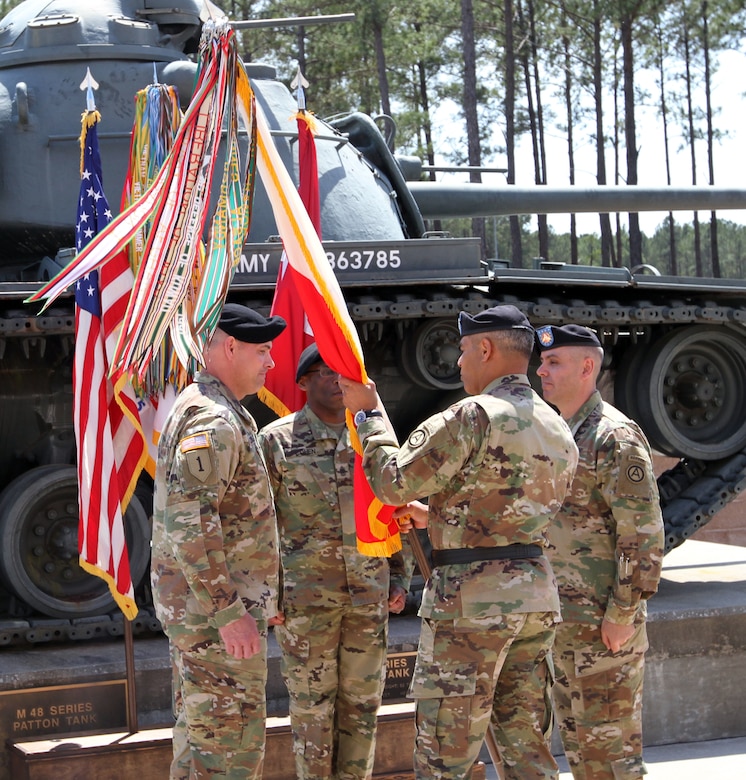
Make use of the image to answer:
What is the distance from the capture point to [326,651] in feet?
17.4

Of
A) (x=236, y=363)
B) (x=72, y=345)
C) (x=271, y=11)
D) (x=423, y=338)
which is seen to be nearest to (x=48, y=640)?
(x=72, y=345)

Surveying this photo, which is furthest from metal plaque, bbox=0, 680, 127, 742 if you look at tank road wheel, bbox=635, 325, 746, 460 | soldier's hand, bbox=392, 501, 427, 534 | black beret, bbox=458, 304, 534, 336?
tank road wheel, bbox=635, 325, 746, 460

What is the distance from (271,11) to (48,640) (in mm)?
→ 21886

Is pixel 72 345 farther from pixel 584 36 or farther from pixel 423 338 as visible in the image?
pixel 584 36

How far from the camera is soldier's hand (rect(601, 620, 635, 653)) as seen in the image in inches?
201

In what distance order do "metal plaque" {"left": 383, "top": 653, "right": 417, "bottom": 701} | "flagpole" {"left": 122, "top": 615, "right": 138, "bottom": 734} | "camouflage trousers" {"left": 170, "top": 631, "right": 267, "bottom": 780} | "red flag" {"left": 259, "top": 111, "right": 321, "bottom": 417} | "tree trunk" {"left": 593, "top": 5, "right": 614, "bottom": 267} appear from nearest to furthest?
"camouflage trousers" {"left": 170, "top": 631, "right": 267, "bottom": 780} → "flagpole" {"left": 122, "top": 615, "right": 138, "bottom": 734} → "red flag" {"left": 259, "top": 111, "right": 321, "bottom": 417} → "metal plaque" {"left": 383, "top": 653, "right": 417, "bottom": 701} → "tree trunk" {"left": 593, "top": 5, "right": 614, "bottom": 267}

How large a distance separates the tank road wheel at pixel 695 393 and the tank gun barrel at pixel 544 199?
201 centimetres

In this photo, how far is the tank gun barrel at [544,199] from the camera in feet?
36.7

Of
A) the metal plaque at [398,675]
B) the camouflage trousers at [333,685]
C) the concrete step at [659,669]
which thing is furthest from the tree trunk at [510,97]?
the camouflage trousers at [333,685]

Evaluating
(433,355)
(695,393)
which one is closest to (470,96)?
(695,393)

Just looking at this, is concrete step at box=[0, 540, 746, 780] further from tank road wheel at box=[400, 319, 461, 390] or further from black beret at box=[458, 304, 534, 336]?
black beret at box=[458, 304, 534, 336]

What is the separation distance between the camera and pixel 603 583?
521 centimetres

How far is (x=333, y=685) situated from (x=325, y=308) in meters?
1.49

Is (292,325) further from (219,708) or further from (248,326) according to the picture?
(219,708)
